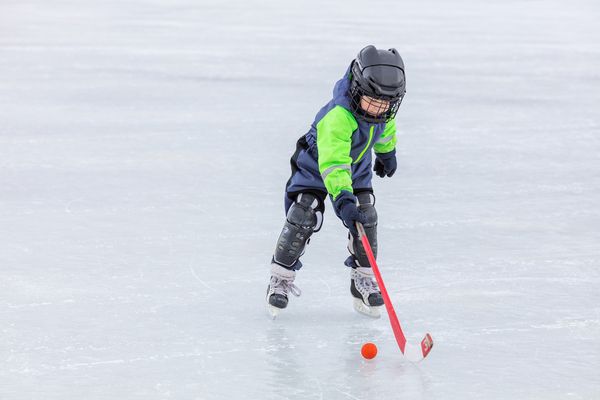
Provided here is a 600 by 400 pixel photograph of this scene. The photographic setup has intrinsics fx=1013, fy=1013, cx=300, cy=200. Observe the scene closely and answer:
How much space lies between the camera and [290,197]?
3500 mm

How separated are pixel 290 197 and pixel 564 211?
1768 mm

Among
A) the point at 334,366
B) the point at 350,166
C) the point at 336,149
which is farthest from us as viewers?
the point at 350,166

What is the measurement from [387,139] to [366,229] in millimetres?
336

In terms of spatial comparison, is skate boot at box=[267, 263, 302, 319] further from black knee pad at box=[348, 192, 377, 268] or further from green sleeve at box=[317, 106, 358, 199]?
green sleeve at box=[317, 106, 358, 199]

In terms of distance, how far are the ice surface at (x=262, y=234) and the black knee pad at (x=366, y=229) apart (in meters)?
0.19

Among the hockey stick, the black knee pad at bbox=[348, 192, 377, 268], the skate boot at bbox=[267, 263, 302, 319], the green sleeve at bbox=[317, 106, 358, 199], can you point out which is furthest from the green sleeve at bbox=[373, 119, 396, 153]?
the skate boot at bbox=[267, 263, 302, 319]

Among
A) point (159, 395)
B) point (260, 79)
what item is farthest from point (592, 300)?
point (260, 79)

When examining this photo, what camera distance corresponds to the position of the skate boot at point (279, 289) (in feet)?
11.3

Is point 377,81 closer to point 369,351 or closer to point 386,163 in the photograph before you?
point 386,163

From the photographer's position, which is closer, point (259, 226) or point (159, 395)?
point (159, 395)

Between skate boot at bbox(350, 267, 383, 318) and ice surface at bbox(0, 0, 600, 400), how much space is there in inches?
2.0

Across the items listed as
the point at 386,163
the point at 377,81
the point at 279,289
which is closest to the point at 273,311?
the point at 279,289

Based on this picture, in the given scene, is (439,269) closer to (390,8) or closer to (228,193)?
(228,193)

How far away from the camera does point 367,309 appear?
3.49m
